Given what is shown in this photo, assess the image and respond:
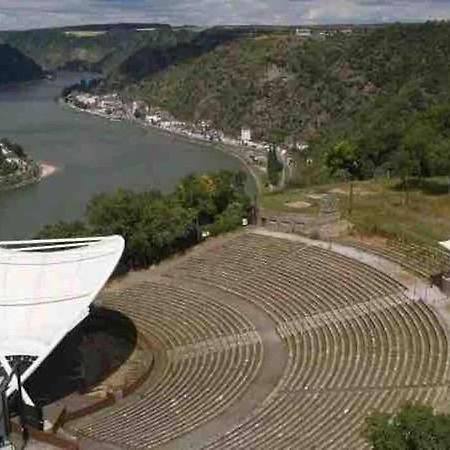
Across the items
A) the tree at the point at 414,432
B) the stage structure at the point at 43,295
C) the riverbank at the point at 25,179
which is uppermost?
the tree at the point at 414,432

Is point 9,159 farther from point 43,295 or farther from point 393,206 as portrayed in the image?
point 43,295

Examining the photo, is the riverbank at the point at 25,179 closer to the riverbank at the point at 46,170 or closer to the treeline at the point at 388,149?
the riverbank at the point at 46,170

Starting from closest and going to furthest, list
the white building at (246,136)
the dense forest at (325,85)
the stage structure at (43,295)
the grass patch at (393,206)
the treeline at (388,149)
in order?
the stage structure at (43,295) → the grass patch at (393,206) → the treeline at (388,149) → the dense forest at (325,85) → the white building at (246,136)

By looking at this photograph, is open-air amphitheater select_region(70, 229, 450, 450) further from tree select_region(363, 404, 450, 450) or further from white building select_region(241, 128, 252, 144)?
white building select_region(241, 128, 252, 144)

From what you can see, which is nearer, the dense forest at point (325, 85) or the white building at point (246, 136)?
the dense forest at point (325, 85)

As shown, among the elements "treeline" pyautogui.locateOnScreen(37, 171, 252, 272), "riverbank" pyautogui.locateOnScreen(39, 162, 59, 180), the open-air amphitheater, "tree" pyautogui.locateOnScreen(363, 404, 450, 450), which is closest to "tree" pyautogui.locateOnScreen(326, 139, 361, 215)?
"treeline" pyautogui.locateOnScreen(37, 171, 252, 272)

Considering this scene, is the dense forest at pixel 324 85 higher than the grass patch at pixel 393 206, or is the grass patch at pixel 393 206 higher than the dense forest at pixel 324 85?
the grass patch at pixel 393 206

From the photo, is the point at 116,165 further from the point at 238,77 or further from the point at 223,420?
the point at 223,420

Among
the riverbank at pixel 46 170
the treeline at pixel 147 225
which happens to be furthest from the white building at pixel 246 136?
the treeline at pixel 147 225
